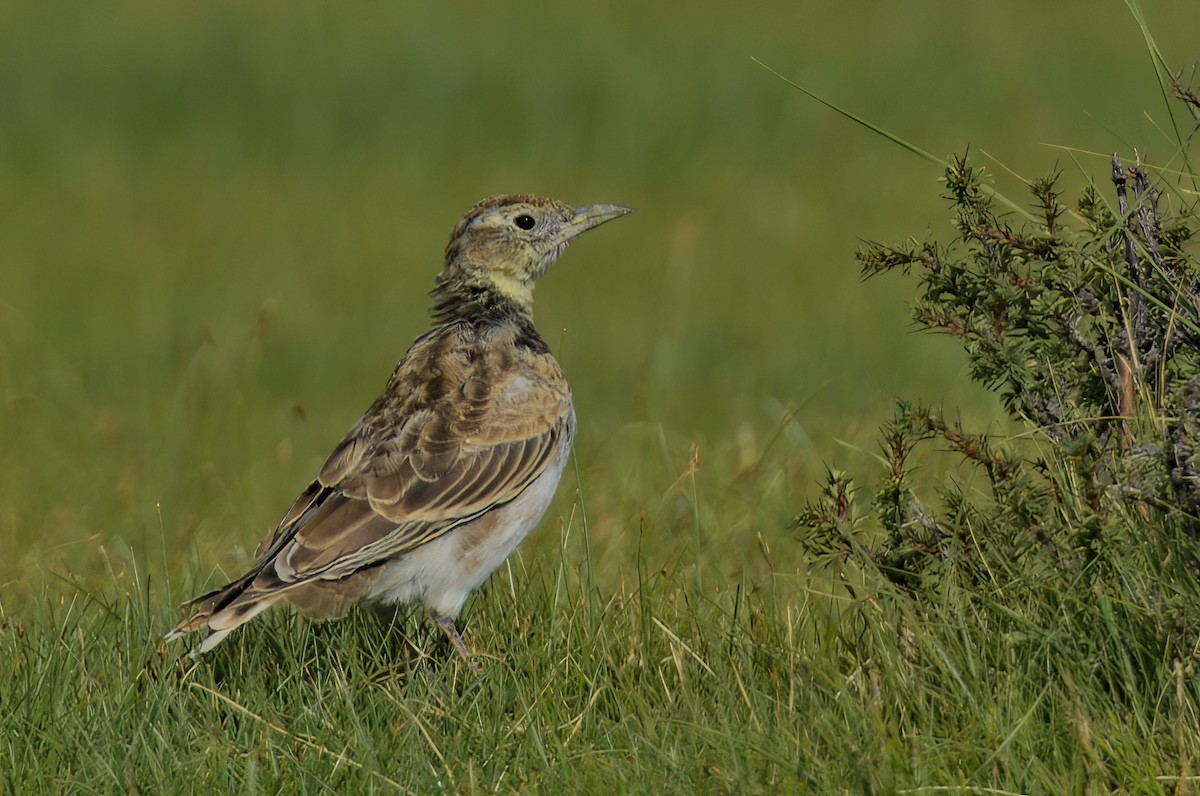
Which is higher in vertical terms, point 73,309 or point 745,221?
point 745,221

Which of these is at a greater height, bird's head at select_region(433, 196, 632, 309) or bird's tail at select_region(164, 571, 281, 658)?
bird's head at select_region(433, 196, 632, 309)

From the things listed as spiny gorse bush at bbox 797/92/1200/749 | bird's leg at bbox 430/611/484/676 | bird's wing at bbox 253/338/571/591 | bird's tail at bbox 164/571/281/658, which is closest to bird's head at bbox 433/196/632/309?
bird's wing at bbox 253/338/571/591

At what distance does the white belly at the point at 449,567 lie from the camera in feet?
18.6

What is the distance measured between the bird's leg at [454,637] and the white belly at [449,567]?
19 millimetres

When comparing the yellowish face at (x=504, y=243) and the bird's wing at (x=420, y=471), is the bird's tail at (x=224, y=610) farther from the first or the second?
the yellowish face at (x=504, y=243)

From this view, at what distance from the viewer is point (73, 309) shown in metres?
13.0

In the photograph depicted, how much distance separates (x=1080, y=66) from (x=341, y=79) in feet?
25.3

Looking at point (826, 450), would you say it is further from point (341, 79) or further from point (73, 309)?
point (341, 79)

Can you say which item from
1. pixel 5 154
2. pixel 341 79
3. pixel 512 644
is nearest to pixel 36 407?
pixel 512 644

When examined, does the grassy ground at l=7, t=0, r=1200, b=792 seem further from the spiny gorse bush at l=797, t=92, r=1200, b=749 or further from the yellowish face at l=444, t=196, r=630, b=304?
the yellowish face at l=444, t=196, r=630, b=304

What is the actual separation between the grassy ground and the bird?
7.4 inches

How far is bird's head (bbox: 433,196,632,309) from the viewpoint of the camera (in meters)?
6.70

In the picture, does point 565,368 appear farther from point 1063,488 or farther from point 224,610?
point 1063,488

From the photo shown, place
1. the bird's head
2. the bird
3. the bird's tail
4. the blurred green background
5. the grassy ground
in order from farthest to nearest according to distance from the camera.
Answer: the blurred green background
the bird's head
the bird
the bird's tail
the grassy ground
